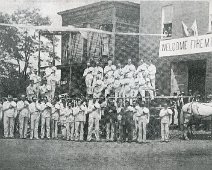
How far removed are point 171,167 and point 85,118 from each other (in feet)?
7.99

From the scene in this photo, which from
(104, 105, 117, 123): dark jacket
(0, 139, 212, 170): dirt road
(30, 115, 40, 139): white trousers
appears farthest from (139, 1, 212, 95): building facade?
(30, 115, 40, 139): white trousers

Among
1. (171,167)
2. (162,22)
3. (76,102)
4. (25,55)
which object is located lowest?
(171,167)

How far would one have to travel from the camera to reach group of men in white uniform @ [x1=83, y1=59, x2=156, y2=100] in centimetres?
782

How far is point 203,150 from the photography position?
6352 millimetres

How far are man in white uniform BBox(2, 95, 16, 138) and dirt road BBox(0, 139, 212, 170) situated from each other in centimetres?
53

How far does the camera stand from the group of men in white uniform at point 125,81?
308 inches

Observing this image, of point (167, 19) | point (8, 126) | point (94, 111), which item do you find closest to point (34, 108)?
point (8, 126)

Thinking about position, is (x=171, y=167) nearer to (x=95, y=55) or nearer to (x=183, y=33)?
(x=183, y=33)

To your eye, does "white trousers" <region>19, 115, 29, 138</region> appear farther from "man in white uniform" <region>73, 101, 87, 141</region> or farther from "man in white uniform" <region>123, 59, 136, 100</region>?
"man in white uniform" <region>123, 59, 136, 100</region>

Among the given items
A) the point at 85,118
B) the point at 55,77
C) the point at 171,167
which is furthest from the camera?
the point at 55,77

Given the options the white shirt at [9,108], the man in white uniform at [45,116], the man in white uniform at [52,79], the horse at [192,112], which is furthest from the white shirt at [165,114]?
the white shirt at [9,108]

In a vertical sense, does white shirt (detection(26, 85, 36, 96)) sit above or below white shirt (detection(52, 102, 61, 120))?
above

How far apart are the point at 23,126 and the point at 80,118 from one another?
41.8 inches

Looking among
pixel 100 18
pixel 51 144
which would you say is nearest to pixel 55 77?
pixel 51 144
